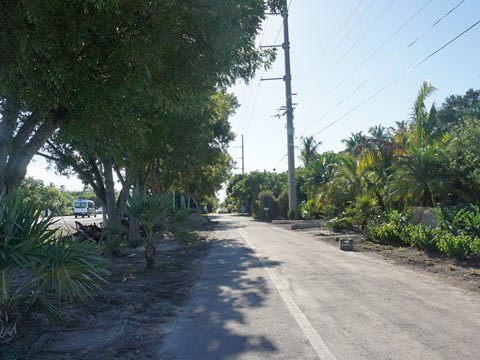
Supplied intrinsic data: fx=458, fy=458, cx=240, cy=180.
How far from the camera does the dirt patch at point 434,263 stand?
10144 mm

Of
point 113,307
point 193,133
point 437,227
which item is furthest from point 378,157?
point 113,307

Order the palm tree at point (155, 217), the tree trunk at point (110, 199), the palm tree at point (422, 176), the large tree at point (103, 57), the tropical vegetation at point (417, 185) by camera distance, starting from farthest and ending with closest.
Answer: the tree trunk at point (110, 199)
the palm tree at point (422, 176)
the tropical vegetation at point (417, 185)
the palm tree at point (155, 217)
the large tree at point (103, 57)

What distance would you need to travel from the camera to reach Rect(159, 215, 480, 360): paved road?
17.8 feet

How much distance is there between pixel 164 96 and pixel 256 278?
15.6 feet

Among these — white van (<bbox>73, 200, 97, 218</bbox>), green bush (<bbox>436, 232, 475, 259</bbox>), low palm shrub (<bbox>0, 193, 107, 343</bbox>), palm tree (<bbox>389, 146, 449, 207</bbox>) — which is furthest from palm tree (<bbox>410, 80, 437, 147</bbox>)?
white van (<bbox>73, 200, 97, 218</bbox>)

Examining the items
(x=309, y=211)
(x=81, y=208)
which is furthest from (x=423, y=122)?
(x=81, y=208)

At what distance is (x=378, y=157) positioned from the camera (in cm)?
2159

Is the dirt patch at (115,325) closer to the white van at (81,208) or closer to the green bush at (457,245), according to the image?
the green bush at (457,245)

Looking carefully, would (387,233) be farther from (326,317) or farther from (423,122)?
(326,317)

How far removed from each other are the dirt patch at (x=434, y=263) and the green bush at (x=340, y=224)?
6.39m

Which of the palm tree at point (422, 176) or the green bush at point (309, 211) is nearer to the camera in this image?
the palm tree at point (422, 176)

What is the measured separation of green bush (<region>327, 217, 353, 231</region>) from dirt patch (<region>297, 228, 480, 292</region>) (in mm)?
6388

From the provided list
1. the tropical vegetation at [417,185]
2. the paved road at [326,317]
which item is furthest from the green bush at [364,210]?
the paved road at [326,317]

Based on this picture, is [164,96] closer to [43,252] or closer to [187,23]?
[187,23]
